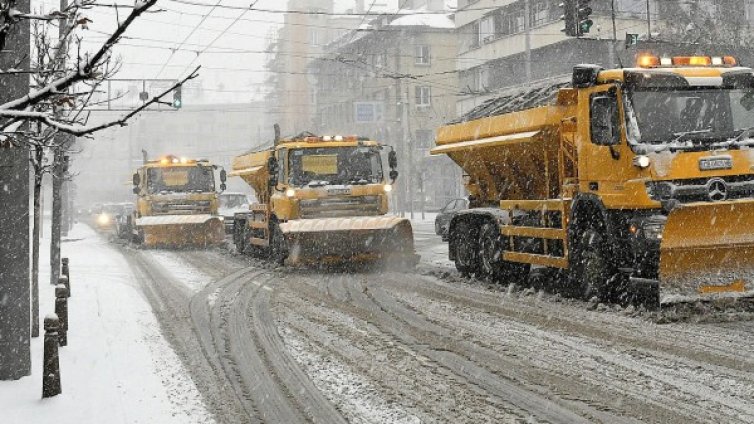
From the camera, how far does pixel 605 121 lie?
35.7 ft

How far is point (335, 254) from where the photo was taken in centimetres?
1702

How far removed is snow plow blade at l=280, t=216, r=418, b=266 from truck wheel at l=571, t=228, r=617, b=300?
18.2 ft

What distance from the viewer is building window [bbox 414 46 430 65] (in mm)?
62312

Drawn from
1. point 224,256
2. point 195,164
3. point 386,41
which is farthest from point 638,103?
point 386,41

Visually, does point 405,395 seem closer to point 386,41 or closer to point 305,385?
point 305,385

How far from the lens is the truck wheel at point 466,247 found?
15.4 m

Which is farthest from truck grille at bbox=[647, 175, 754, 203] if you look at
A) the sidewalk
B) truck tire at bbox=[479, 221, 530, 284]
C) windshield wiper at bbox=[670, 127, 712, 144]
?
the sidewalk

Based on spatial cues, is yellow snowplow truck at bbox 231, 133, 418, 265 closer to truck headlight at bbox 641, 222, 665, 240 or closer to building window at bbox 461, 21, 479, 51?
truck headlight at bbox 641, 222, 665, 240

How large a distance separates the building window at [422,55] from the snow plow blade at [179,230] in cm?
3842

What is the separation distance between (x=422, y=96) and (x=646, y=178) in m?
51.8

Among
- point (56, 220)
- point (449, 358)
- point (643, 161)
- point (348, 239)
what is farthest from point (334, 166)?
point (449, 358)

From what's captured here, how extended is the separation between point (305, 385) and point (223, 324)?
12.6 feet

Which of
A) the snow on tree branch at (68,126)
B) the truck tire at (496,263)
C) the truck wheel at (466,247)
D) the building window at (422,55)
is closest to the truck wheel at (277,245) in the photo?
the truck wheel at (466,247)

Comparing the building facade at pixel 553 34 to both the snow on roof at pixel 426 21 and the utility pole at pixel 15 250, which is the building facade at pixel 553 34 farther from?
the utility pole at pixel 15 250
